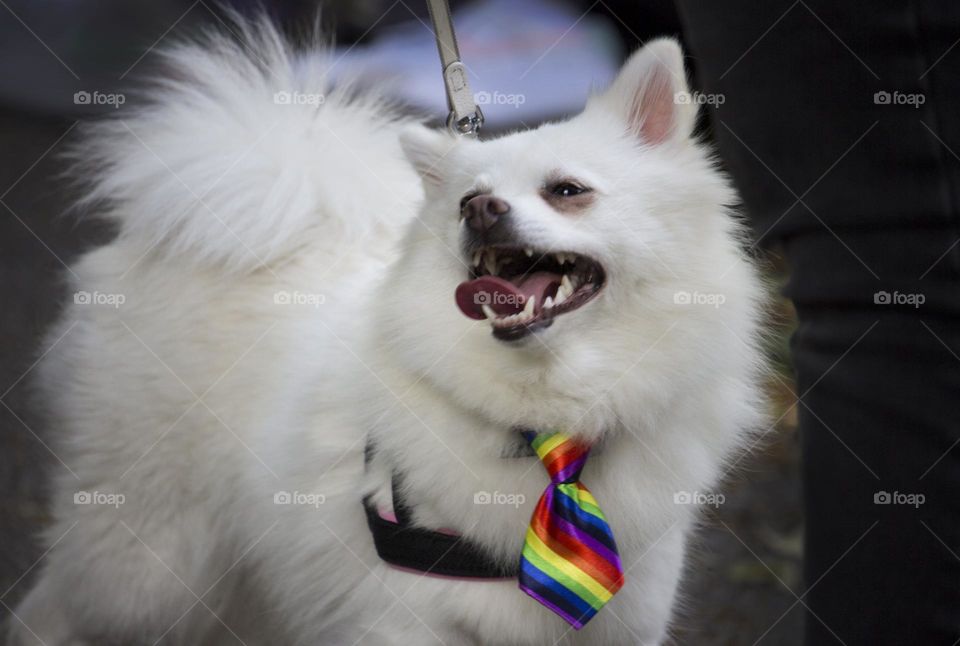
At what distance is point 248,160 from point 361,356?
29.8 inches

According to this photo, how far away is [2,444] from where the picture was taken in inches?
150

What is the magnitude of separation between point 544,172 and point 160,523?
1.33 m

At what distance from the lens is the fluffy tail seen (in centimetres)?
237

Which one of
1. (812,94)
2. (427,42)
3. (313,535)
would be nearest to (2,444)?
(313,535)

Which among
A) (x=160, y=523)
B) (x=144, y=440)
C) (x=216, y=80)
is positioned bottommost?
(x=160, y=523)

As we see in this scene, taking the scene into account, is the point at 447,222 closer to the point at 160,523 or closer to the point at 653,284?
the point at 653,284
